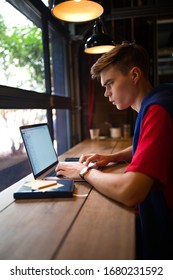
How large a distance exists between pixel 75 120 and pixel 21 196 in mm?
2375

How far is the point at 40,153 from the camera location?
4.57ft

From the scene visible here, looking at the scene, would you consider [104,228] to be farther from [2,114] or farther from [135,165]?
[2,114]

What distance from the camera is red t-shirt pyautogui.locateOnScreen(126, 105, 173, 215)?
0.88 meters

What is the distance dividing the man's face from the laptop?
18.1 inches

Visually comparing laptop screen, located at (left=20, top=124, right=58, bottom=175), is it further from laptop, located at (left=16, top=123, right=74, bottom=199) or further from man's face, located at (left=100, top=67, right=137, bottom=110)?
man's face, located at (left=100, top=67, right=137, bottom=110)

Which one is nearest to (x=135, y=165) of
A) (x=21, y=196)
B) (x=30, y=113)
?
(x=21, y=196)

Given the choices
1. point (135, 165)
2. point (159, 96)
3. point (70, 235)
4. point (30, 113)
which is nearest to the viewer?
point (70, 235)

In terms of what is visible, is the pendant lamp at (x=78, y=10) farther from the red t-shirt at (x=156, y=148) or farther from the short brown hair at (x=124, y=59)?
the red t-shirt at (x=156, y=148)

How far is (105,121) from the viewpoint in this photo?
347 cm

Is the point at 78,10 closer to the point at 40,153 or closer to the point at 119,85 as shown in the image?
the point at 119,85

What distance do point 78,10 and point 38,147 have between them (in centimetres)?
83

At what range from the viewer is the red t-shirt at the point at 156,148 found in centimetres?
88

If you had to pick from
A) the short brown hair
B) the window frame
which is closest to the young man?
the short brown hair

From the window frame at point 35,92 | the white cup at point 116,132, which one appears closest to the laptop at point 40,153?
the window frame at point 35,92
